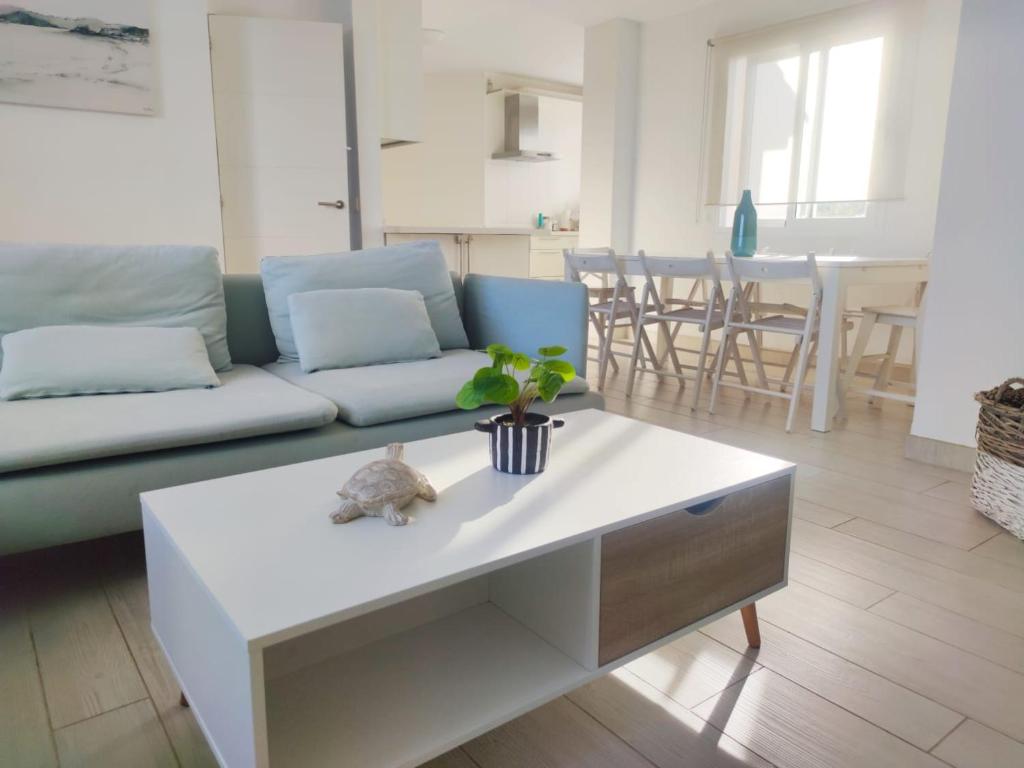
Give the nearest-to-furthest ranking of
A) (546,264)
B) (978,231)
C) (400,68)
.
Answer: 1. (978,231)
2. (400,68)
3. (546,264)

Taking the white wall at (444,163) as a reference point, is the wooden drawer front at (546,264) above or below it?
below

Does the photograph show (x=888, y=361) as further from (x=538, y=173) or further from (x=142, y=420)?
(x=538, y=173)

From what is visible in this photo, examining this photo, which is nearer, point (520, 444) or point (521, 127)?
point (520, 444)

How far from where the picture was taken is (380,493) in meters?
1.13

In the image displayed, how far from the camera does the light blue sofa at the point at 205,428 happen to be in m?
1.57

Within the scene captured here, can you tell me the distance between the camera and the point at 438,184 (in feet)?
25.1

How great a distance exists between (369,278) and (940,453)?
2.23 meters

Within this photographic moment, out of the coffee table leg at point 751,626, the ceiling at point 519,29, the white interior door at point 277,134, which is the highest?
the ceiling at point 519,29

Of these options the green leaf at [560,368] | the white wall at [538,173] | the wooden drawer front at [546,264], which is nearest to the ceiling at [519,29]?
the white wall at [538,173]

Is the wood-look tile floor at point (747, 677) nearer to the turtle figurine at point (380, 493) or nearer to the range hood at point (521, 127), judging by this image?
the turtle figurine at point (380, 493)

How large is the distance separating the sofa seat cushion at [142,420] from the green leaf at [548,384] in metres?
0.82

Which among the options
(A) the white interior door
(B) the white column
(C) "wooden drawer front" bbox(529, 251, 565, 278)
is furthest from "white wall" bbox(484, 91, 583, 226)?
(A) the white interior door

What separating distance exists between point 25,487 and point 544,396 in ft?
3.70

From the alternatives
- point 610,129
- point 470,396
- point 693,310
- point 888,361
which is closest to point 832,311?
point 888,361
